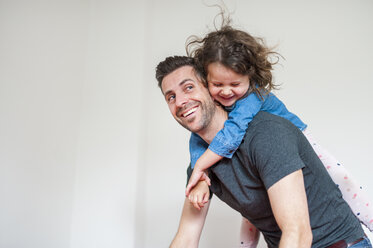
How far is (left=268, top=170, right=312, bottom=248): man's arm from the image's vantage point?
37.8 inches

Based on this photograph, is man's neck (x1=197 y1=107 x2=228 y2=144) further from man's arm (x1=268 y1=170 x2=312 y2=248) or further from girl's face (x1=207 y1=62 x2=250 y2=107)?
man's arm (x1=268 y1=170 x2=312 y2=248)

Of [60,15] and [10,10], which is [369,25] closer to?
[60,15]

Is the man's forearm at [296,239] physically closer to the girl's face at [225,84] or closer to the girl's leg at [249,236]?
the girl's face at [225,84]

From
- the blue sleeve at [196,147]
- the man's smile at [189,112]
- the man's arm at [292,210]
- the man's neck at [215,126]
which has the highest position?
the man's smile at [189,112]

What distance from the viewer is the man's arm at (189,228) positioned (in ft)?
5.08

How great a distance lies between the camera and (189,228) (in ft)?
5.13

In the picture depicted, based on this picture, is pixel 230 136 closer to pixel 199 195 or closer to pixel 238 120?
pixel 238 120

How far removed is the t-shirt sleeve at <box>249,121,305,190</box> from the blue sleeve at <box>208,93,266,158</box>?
0.27 feet

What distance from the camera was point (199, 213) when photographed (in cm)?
157

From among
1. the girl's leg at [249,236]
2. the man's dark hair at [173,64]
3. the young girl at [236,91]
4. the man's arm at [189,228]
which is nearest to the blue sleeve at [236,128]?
the young girl at [236,91]

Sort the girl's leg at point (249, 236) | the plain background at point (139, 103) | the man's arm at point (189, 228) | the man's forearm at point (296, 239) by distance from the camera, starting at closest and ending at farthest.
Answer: the man's forearm at point (296, 239) < the man's arm at point (189, 228) < the girl's leg at point (249, 236) < the plain background at point (139, 103)

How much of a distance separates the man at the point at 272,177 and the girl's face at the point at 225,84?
0.20 feet

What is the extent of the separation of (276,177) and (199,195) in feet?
1.34

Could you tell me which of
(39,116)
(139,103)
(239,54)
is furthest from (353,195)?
(39,116)
